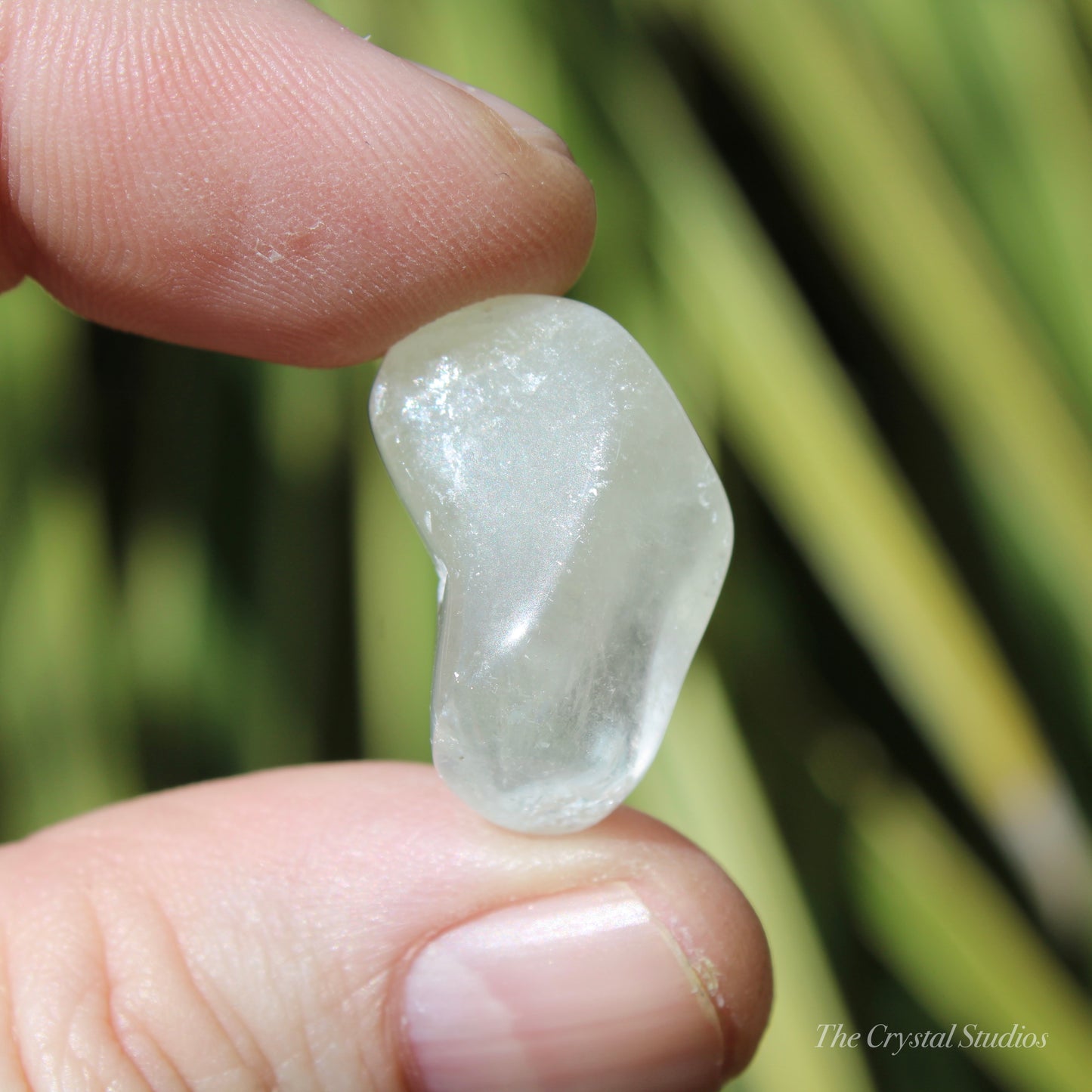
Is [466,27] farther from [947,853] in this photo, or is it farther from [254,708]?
[947,853]

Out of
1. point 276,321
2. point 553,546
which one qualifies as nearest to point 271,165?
point 276,321

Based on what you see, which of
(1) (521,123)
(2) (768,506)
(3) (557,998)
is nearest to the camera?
(3) (557,998)

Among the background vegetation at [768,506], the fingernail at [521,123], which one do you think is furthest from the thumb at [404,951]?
the fingernail at [521,123]

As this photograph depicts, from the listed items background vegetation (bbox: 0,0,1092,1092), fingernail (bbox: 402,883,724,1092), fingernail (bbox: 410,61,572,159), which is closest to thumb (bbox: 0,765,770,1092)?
fingernail (bbox: 402,883,724,1092)

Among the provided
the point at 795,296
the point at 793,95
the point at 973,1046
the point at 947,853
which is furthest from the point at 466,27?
the point at 973,1046

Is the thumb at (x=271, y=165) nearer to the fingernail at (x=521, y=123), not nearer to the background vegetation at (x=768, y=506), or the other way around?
the fingernail at (x=521, y=123)

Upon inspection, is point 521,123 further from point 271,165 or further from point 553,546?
point 553,546
